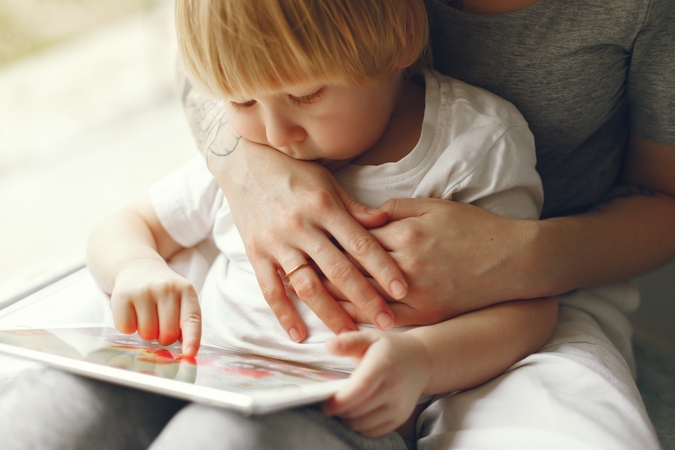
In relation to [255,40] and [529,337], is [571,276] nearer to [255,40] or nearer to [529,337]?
[529,337]

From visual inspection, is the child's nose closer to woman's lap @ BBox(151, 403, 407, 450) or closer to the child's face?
the child's face

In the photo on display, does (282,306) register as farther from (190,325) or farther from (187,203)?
(187,203)

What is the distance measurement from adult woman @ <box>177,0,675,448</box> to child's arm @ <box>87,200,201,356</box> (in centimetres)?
11

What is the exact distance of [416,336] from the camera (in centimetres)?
65

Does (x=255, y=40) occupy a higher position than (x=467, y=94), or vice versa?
(x=255, y=40)

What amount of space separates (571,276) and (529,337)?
0.36 ft

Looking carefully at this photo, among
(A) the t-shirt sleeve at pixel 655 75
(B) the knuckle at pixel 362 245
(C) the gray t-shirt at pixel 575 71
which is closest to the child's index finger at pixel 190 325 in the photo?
(B) the knuckle at pixel 362 245

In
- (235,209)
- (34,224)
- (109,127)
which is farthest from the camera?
(109,127)

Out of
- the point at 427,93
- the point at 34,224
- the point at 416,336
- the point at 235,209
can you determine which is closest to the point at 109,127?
the point at 34,224

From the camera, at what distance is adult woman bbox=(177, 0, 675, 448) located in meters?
0.72

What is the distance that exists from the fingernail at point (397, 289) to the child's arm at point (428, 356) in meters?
0.05

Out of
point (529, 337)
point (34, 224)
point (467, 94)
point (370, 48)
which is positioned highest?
point (370, 48)

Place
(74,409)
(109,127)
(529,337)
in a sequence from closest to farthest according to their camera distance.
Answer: (74,409) → (529,337) → (109,127)

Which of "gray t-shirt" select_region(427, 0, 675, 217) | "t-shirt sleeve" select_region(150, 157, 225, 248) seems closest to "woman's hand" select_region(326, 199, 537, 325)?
"gray t-shirt" select_region(427, 0, 675, 217)
